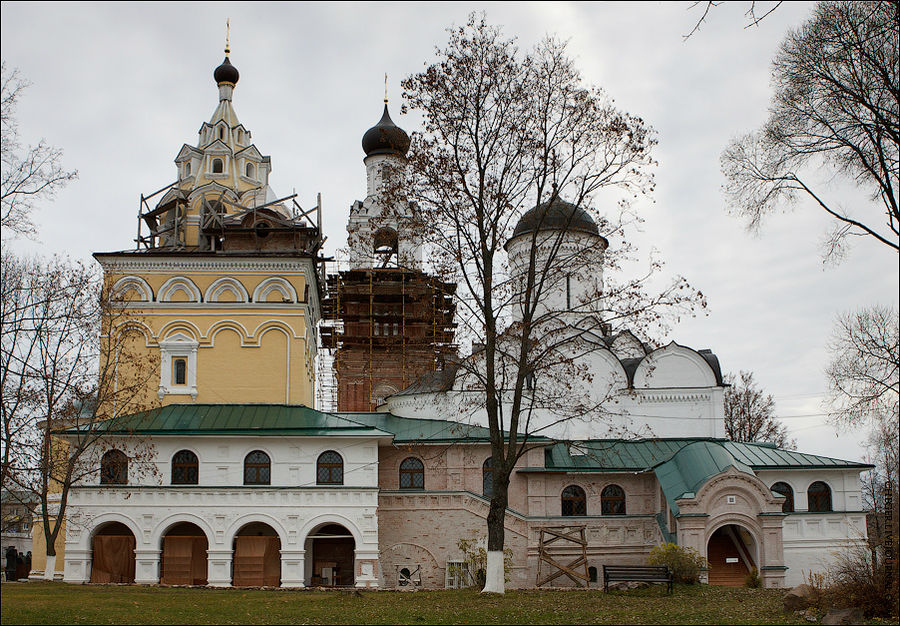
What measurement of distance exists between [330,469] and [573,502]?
754 cm

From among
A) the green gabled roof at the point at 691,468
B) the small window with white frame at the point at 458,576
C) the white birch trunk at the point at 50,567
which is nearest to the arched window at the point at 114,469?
the white birch trunk at the point at 50,567

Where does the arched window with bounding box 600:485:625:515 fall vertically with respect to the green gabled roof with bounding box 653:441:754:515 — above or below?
below

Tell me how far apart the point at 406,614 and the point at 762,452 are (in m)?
17.2

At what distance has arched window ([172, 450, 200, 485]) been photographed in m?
24.0

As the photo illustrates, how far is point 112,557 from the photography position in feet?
78.6

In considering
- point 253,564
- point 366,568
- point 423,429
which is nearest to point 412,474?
point 423,429

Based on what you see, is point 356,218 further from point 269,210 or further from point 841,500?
point 841,500

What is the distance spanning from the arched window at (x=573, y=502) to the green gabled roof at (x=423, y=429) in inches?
75.1

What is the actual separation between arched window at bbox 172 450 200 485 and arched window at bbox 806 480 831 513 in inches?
669

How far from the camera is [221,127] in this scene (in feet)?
103

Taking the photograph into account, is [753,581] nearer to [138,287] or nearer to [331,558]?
[331,558]

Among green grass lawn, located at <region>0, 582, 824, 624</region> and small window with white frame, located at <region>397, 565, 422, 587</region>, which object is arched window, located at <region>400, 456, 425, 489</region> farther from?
green grass lawn, located at <region>0, 582, 824, 624</region>

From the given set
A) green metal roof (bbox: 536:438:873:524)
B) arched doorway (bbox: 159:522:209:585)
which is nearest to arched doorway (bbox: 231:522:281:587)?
arched doorway (bbox: 159:522:209:585)

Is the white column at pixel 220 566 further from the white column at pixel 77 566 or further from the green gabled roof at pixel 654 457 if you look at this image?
the green gabled roof at pixel 654 457
